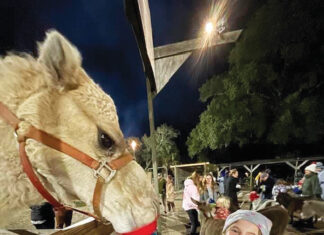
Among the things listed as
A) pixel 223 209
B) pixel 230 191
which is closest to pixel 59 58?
pixel 223 209

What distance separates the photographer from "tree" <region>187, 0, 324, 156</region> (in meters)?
15.2

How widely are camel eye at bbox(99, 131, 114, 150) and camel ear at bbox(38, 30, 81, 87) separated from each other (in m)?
0.32

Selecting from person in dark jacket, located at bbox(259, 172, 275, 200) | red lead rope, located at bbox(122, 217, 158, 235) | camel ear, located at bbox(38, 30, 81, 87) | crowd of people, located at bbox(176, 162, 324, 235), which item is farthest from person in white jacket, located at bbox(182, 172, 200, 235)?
camel ear, located at bbox(38, 30, 81, 87)

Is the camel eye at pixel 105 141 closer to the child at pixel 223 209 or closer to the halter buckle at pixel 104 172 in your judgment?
the halter buckle at pixel 104 172

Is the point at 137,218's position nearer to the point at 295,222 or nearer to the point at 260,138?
the point at 295,222

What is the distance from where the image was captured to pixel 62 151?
1.27 meters

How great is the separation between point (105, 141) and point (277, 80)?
18.0 metres

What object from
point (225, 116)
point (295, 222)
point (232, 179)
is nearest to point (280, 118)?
point (225, 116)

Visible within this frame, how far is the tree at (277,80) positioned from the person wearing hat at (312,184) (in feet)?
27.2

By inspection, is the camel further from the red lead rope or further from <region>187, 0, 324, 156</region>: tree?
<region>187, 0, 324, 156</region>: tree

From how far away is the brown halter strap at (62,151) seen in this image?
1202mm

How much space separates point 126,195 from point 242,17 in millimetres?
20000

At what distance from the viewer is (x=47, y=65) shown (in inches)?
52.4

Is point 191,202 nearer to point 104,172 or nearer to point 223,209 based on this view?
point 223,209
